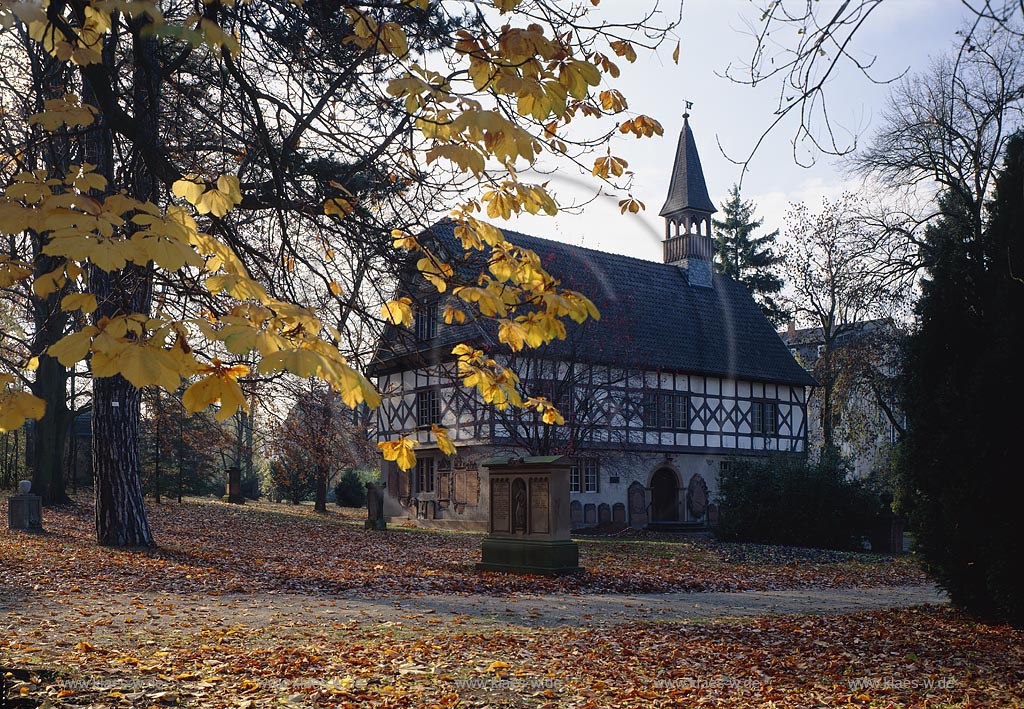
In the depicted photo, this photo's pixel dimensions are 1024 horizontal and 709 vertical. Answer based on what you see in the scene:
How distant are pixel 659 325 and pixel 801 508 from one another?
37.7 feet

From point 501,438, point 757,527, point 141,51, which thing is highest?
point 141,51

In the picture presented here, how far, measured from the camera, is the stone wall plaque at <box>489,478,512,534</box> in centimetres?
1487

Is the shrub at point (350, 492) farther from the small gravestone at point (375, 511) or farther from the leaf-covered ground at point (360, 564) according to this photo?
the leaf-covered ground at point (360, 564)

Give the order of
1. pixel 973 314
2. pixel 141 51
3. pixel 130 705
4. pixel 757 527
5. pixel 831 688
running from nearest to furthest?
1. pixel 141 51
2. pixel 130 705
3. pixel 831 688
4. pixel 973 314
5. pixel 757 527

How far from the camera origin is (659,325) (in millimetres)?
31891

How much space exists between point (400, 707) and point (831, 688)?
9.65 ft

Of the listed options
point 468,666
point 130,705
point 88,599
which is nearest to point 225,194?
point 130,705

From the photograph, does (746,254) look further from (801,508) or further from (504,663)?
(504,663)

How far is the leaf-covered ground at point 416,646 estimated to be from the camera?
5660 mm

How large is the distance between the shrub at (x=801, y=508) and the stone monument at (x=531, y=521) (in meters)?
8.81

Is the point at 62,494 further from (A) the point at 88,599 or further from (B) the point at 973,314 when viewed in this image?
(B) the point at 973,314

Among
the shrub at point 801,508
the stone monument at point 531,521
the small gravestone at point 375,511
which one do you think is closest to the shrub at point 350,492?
the small gravestone at point 375,511

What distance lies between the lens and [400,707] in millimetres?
5258

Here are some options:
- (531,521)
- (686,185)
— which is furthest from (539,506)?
(686,185)
